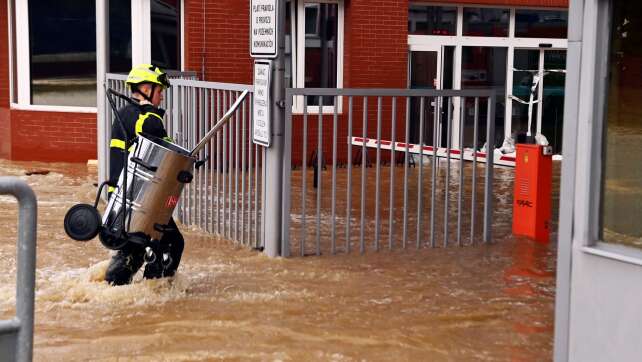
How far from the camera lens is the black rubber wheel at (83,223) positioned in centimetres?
752

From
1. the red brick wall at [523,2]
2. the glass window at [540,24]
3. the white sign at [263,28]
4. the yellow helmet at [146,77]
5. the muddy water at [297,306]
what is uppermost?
the red brick wall at [523,2]

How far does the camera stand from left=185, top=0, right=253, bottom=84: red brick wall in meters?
17.0

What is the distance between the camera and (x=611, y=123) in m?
5.52

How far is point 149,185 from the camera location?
7.75 m

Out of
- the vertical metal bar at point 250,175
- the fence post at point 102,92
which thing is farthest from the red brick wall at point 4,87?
the vertical metal bar at point 250,175

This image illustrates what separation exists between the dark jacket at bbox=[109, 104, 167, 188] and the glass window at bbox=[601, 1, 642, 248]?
349cm

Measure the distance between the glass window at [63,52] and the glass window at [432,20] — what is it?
5321mm

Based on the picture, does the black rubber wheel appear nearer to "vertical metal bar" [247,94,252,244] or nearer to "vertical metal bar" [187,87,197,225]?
"vertical metal bar" [247,94,252,244]

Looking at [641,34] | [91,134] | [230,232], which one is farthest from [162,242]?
[91,134]

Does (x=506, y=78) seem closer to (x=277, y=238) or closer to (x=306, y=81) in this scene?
(x=306, y=81)

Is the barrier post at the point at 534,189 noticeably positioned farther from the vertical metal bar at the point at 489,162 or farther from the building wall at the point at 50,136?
the building wall at the point at 50,136

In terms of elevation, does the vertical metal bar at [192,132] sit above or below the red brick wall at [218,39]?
below

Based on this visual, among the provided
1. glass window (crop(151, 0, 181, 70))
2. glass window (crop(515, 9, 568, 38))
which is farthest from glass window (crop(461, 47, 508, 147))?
glass window (crop(151, 0, 181, 70))

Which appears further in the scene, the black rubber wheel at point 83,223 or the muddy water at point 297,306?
the black rubber wheel at point 83,223
